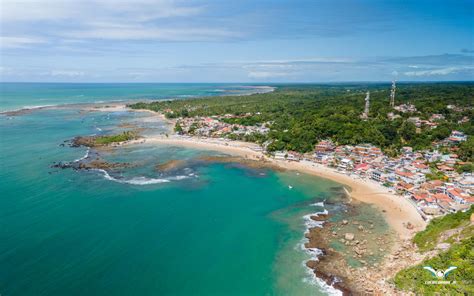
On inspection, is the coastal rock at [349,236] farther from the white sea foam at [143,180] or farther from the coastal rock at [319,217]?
the white sea foam at [143,180]

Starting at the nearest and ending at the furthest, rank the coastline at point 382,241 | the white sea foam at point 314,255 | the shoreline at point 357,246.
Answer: the white sea foam at point 314,255
the shoreline at point 357,246
the coastline at point 382,241

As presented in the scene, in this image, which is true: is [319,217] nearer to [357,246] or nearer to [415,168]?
[357,246]

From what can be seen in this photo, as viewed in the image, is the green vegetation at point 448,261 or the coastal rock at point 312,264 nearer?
the green vegetation at point 448,261

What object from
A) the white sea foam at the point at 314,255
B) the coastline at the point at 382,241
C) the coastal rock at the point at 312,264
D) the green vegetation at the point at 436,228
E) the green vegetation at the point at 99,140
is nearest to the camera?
the white sea foam at the point at 314,255

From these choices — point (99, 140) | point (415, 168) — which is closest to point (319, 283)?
point (415, 168)

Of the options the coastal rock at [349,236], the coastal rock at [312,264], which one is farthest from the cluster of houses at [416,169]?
the coastal rock at [312,264]

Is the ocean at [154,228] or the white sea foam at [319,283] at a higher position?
the ocean at [154,228]

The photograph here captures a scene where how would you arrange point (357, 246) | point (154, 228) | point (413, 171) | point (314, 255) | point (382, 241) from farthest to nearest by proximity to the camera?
1. point (413, 171)
2. point (154, 228)
3. point (382, 241)
4. point (357, 246)
5. point (314, 255)

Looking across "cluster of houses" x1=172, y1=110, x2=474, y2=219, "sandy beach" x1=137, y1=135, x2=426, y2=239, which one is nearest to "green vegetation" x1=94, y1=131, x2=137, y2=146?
"sandy beach" x1=137, y1=135, x2=426, y2=239
